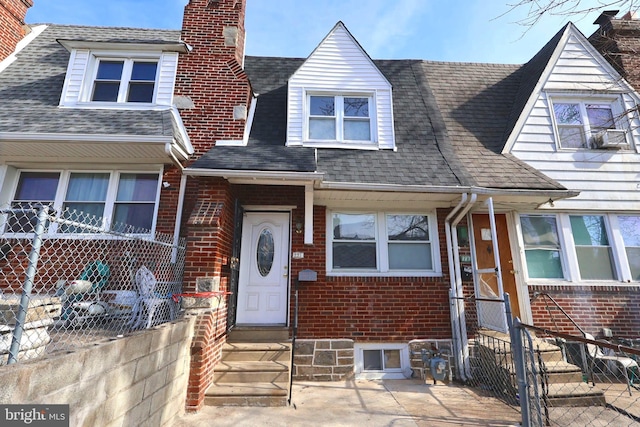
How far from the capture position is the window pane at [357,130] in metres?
6.84

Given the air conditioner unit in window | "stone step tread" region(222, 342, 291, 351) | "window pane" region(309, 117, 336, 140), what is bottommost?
"stone step tread" region(222, 342, 291, 351)

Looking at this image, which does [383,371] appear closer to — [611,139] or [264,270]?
[264,270]

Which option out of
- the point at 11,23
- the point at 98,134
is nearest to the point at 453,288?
the point at 98,134

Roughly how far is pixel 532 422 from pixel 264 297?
4293mm

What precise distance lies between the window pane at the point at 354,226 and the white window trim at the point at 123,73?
4529mm

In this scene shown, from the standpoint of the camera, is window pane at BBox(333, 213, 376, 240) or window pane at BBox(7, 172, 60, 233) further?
window pane at BBox(333, 213, 376, 240)

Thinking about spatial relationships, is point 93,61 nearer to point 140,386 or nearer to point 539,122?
point 140,386

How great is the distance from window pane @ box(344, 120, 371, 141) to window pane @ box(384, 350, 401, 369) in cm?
443

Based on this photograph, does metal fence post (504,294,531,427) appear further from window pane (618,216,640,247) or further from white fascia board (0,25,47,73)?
white fascia board (0,25,47,73)

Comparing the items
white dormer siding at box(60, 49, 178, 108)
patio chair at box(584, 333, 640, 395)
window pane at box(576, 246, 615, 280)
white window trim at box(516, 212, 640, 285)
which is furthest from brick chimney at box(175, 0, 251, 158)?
patio chair at box(584, 333, 640, 395)

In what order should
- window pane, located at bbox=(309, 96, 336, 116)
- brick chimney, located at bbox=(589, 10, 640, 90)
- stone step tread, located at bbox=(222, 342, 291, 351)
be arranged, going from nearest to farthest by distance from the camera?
stone step tread, located at bbox=(222, 342, 291, 351) < window pane, located at bbox=(309, 96, 336, 116) < brick chimney, located at bbox=(589, 10, 640, 90)

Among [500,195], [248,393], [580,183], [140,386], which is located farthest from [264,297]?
[580,183]

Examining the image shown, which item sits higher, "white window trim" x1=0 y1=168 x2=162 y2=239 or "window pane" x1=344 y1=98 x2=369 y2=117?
"window pane" x1=344 y1=98 x2=369 y2=117

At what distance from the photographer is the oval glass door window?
235 inches
